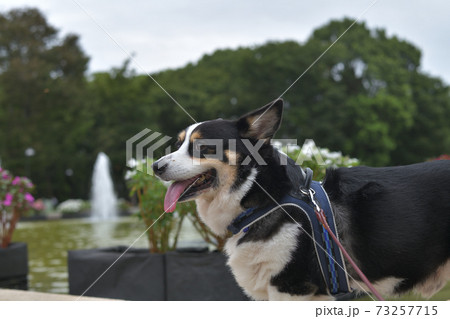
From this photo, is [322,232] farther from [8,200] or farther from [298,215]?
[8,200]

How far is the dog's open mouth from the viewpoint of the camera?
3.31m

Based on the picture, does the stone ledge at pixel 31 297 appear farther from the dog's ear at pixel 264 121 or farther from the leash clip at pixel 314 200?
the leash clip at pixel 314 200

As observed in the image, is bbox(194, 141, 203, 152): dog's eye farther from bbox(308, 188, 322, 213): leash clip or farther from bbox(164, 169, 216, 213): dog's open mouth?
bbox(308, 188, 322, 213): leash clip

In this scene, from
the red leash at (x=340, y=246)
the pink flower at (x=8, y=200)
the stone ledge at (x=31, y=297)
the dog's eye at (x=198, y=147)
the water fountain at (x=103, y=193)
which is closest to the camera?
the red leash at (x=340, y=246)

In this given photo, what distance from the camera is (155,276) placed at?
212 inches

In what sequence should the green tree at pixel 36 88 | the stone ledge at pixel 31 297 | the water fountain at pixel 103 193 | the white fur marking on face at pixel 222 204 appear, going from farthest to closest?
the green tree at pixel 36 88 < the water fountain at pixel 103 193 < the stone ledge at pixel 31 297 < the white fur marking on face at pixel 222 204

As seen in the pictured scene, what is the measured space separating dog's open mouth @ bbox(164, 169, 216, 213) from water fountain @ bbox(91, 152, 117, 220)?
89.1ft

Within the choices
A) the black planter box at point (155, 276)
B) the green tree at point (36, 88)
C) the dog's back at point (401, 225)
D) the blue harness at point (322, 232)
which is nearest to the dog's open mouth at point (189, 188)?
the blue harness at point (322, 232)

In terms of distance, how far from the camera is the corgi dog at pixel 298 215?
121 inches

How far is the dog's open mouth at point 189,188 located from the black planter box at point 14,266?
482cm

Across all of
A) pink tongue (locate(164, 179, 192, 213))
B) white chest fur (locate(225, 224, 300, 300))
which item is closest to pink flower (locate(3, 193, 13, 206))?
pink tongue (locate(164, 179, 192, 213))

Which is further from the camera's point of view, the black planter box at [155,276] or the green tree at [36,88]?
the green tree at [36,88]

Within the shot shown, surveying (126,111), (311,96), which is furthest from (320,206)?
(126,111)

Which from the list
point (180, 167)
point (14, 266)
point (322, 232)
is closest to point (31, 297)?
point (180, 167)
